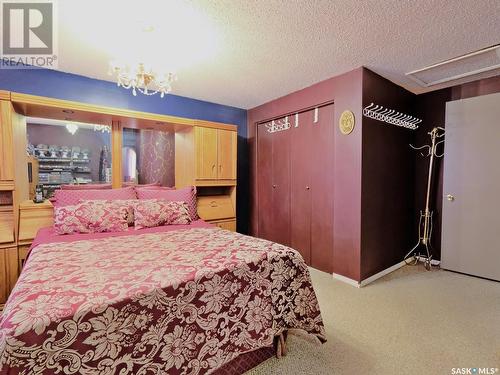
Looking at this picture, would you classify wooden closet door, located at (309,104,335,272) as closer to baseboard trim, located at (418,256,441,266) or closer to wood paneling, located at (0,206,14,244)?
baseboard trim, located at (418,256,441,266)

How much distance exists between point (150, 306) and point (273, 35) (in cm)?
212

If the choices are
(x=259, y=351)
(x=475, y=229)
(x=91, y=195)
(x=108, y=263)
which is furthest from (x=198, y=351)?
(x=475, y=229)

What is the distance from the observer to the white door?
2.76 m

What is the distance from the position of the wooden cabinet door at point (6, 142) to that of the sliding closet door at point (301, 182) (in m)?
3.02

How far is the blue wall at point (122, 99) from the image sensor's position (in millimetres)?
2549

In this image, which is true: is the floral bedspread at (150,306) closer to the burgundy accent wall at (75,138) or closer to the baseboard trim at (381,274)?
the baseboard trim at (381,274)

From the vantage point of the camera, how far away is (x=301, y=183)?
11.0 feet

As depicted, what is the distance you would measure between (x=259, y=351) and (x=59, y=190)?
249 centimetres

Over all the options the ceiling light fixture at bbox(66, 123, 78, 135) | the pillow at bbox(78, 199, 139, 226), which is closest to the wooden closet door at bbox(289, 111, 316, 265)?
the pillow at bbox(78, 199, 139, 226)

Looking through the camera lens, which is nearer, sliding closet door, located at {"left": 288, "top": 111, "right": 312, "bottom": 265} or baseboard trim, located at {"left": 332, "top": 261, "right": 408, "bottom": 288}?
baseboard trim, located at {"left": 332, "top": 261, "right": 408, "bottom": 288}

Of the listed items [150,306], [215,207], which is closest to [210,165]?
[215,207]

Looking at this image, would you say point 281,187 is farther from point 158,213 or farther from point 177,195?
point 158,213

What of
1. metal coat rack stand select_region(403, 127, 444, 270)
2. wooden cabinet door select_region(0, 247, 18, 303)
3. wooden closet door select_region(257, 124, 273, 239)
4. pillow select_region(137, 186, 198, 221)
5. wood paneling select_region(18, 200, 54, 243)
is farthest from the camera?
wooden closet door select_region(257, 124, 273, 239)

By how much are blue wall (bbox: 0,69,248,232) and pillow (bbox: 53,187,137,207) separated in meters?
1.10
